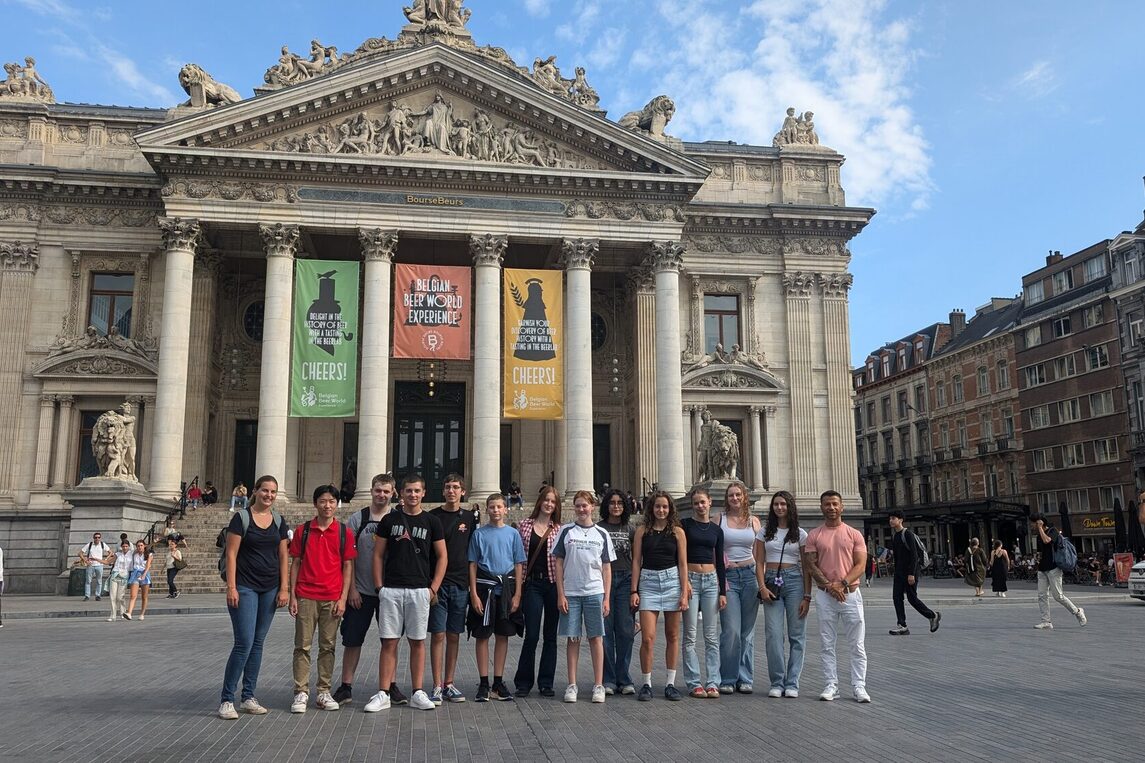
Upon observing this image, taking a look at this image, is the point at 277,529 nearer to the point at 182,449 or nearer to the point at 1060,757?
the point at 1060,757

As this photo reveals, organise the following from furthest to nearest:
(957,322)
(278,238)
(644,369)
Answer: (957,322)
(644,369)
(278,238)

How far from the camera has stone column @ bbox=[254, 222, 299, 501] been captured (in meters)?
30.4

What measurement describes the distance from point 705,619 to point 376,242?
2490 cm

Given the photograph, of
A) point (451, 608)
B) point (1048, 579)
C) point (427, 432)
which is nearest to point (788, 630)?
point (451, 608)

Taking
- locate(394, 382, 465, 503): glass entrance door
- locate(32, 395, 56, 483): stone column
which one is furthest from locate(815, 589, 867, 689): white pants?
locate(32, 395, 56, 483): stone column

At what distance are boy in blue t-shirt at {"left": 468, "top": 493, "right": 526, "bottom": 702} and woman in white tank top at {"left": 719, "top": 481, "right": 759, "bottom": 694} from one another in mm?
2160

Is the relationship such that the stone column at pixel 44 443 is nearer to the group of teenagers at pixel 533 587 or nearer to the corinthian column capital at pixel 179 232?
the corinthian column capital at pixel 179 232

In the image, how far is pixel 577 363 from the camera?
107ft

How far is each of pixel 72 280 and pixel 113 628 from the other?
65.9 feet

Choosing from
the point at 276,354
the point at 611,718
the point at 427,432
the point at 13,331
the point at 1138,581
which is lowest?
the point at 611,718

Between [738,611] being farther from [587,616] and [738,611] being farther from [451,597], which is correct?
[451,597]

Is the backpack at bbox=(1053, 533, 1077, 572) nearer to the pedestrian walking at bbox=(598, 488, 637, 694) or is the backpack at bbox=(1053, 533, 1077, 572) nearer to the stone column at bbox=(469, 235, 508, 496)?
the pedestrian walking at bbox=(598, 488, 637, 694)

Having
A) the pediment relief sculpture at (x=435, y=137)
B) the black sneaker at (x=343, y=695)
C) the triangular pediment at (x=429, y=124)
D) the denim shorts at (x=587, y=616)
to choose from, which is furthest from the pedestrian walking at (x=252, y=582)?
the pediment relief sculpture at (x=435, y=137)

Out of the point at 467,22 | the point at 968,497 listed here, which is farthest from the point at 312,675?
the point at 968,497
